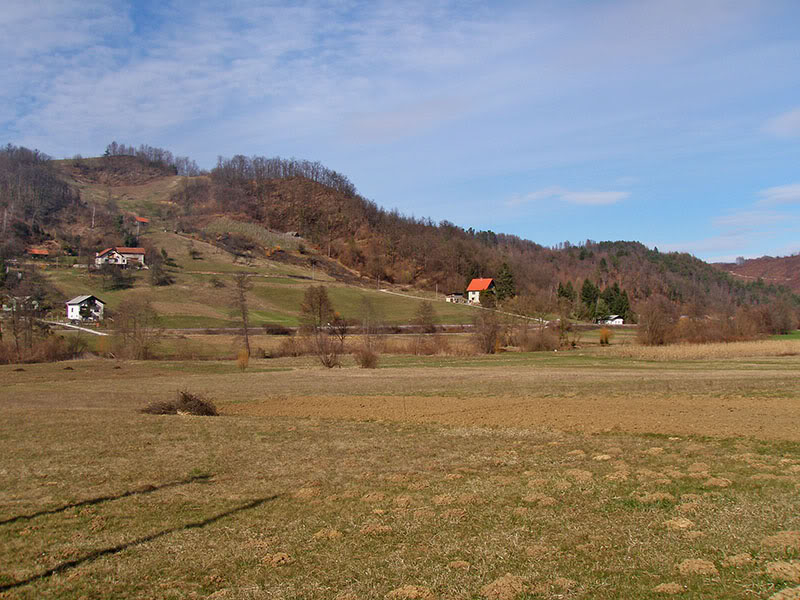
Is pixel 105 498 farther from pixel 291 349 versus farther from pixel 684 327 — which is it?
pixel 684 327

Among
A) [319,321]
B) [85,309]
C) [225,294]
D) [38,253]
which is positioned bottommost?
[319,321]

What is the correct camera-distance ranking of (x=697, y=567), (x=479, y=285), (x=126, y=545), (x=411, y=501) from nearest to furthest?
1. (x=697, y=567)
2. (x=126, y=545)
3. (x=411, y=501)
4. (x=479, y=285)

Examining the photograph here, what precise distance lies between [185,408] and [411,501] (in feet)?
56.0

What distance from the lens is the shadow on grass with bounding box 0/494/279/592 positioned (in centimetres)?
837

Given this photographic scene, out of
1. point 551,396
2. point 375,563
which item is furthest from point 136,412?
point 375,563

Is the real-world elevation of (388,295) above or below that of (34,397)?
above

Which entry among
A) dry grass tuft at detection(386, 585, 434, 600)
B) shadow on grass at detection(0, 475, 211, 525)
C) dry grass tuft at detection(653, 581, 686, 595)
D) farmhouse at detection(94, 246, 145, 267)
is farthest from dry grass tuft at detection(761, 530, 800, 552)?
farmhouse at detection(94, 246, 145, 267)

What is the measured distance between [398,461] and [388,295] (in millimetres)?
136707

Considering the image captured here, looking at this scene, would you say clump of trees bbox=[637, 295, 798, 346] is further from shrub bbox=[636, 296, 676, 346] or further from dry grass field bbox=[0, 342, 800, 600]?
dry grass field bbox=[0, 342, 800, 600]

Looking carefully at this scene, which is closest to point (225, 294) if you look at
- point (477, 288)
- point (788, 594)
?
point (477, 288)

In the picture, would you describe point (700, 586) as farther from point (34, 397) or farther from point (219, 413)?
point (34, 397)

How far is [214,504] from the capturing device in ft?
40.1

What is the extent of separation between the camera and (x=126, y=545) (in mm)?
9773

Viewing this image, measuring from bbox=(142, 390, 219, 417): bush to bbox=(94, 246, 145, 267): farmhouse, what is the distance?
397 ft
